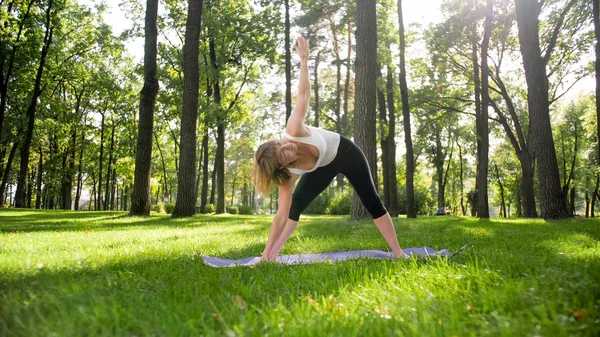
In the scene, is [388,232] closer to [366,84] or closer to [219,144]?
[366,84]

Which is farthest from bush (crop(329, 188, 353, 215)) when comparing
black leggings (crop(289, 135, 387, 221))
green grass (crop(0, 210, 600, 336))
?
green grass (crop(0, 210, 600, 336))

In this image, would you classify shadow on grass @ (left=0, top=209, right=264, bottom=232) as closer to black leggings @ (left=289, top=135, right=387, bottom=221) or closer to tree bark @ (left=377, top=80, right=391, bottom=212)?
black leggings @ (left=289, top=135, right=387, bottom=221)

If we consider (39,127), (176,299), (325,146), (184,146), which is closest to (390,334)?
(176,299)

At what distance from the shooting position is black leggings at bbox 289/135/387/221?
183 inches

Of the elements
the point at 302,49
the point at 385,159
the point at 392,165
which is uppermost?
the point at 385,159

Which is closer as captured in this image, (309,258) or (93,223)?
(309,258)

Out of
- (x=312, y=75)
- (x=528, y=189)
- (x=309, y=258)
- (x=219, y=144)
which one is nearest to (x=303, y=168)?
(x=309, y=258)

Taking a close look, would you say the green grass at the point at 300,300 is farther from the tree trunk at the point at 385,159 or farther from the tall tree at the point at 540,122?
the tree trunk at the point at 385,159

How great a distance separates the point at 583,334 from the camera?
5.20 ft

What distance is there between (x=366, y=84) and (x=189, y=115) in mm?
6649

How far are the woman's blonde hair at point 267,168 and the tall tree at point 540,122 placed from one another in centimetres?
1074

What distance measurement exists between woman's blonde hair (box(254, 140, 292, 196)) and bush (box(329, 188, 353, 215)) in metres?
24.3

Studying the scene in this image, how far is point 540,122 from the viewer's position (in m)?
12.0

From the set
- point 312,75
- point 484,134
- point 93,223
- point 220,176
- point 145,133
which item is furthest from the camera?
point 312,75
